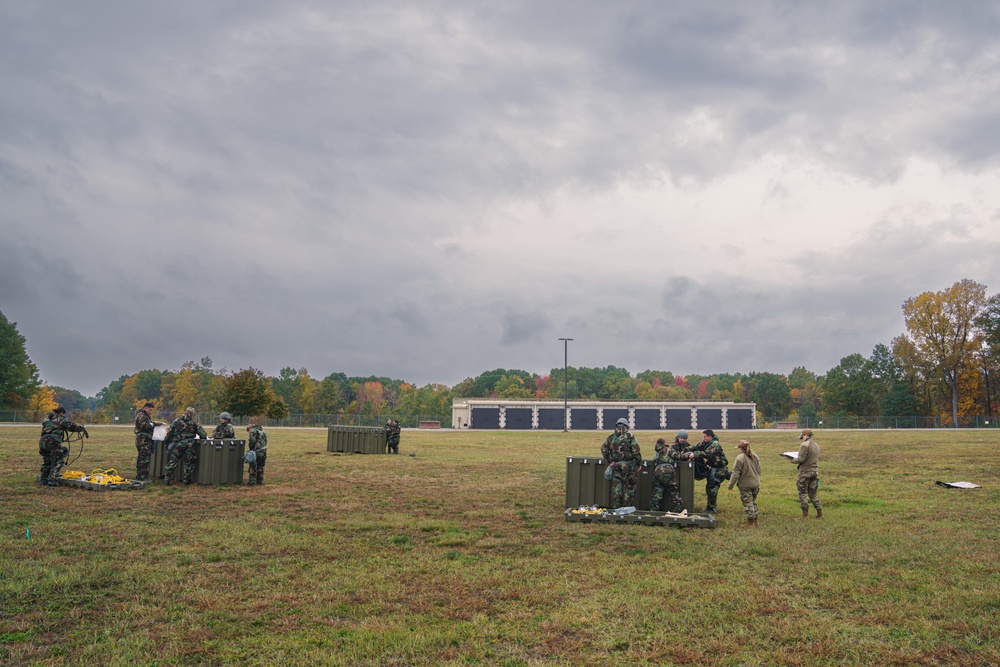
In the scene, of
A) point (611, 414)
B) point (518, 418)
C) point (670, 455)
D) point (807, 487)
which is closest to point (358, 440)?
point (670, 455)

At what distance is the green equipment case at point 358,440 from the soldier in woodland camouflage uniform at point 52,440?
17.7m

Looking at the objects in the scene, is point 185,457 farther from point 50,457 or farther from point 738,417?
point 738,417

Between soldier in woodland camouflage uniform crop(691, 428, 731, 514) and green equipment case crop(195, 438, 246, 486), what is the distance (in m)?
13.7

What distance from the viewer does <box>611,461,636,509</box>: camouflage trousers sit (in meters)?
14.9

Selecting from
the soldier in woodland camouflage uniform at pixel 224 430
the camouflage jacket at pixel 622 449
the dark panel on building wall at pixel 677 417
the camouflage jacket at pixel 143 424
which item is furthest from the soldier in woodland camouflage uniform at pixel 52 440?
the dark panel on building wall at pixel 677 417

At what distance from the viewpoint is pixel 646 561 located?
34.7 ft

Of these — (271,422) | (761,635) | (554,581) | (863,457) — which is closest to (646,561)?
(554,581)

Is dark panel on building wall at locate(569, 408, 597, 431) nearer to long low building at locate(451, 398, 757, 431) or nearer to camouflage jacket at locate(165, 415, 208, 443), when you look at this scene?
long low building at locate(451, 398, 757, 431)

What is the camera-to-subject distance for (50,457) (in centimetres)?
1803

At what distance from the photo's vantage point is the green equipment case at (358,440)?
1387 inches

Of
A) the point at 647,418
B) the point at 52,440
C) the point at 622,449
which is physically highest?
the point at 622,449

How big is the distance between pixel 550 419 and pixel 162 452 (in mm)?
76408

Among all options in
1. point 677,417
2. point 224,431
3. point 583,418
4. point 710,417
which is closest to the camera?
point 224,431

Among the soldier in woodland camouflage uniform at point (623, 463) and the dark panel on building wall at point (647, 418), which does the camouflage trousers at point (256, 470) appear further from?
the dark panel on building wall at point (647, 418)
